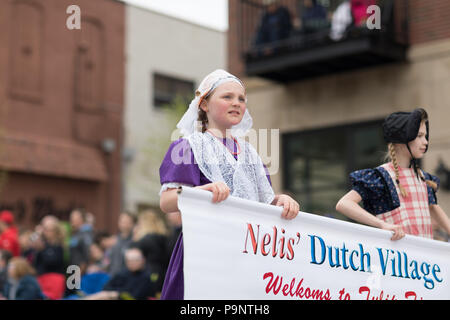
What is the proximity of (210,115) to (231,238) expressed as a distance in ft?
2.57

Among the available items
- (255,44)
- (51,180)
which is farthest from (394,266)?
(51,180)

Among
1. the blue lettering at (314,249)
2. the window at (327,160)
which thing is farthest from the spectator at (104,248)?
the blue lettering at (314,249)

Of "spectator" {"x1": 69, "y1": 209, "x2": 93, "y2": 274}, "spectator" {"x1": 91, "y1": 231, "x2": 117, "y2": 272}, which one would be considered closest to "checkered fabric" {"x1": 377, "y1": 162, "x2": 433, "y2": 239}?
"spectator" {"x1": 91, "y1": 231, "x2": 117, "y2": 272}

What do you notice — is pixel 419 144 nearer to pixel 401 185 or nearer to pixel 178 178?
pixel 401 185

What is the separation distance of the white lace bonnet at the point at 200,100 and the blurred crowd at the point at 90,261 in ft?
12.1

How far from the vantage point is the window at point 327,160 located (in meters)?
12.0

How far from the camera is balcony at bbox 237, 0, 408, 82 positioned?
37.1 ft

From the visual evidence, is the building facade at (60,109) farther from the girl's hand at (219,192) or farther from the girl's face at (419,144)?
the girl's hand at (219,192)

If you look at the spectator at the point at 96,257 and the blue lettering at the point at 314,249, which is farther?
the spectator at the point at 96,257

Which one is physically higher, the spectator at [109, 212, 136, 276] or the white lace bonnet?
the white lace bonnet

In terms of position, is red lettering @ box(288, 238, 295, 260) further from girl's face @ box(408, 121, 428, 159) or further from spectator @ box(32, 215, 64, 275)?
spectator @ box(32, 215, 64, 275)

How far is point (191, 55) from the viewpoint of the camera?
26.8 metres

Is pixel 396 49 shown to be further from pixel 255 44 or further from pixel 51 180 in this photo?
pixel 51 180

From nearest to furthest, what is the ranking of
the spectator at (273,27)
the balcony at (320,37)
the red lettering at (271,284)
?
the red lettering at (271,284)
the balcony at (320,37)
the spectator at (273,27)
